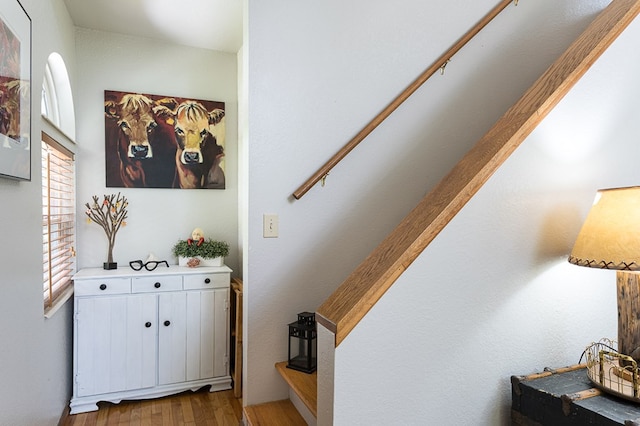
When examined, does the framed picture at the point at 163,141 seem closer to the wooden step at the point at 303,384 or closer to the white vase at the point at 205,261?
the white vase at the point at 205,261

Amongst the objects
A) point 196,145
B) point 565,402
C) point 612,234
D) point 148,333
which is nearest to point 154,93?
point 196,145

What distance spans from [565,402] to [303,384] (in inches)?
39.6

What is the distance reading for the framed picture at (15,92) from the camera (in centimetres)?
139

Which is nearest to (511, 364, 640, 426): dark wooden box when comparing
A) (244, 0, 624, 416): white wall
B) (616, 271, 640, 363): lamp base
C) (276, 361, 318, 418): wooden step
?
(244, 0, 624, 416): white wall

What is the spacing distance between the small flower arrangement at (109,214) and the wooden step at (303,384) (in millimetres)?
1791

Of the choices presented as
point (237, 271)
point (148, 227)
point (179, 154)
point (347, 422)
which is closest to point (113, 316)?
point (148, 227)

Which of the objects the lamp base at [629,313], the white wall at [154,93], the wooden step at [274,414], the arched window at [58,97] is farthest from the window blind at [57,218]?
the lamp base at [629,313]

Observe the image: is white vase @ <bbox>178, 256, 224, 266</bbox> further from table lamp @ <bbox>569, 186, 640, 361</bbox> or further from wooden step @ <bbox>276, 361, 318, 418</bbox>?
table lamp @ <bbox>569, 186, 640, 361</bbox>

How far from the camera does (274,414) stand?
5.99 feet

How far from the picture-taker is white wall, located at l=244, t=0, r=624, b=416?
1171mm

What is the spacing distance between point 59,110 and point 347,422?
294 cm

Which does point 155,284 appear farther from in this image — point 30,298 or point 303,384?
point 303,384

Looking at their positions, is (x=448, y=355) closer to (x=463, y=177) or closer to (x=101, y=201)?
(x=463, y=177)

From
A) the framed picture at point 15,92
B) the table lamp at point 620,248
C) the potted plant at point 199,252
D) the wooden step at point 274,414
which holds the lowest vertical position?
the wooden step at point 274,414
